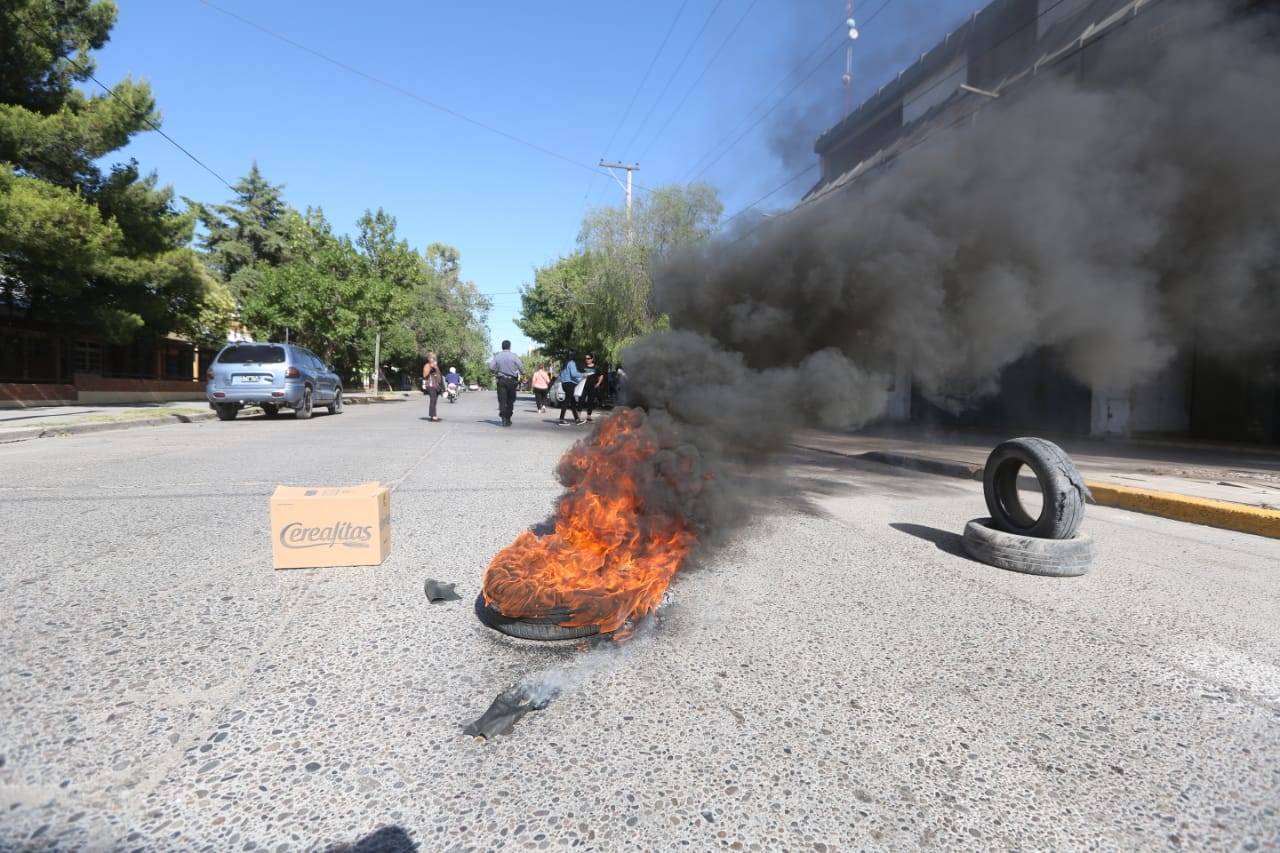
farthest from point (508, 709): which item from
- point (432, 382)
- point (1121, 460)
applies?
point (432, 382)

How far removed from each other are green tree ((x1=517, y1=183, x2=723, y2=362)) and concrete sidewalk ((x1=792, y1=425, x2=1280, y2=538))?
9.36 metres

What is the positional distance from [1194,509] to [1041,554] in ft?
10.3

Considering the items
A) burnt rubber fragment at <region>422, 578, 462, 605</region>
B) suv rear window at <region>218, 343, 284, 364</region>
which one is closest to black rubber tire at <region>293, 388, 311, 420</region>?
suv rear window at <region>218, 343, 284, 364</region>

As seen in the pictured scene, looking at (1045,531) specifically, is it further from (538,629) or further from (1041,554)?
(538,629)

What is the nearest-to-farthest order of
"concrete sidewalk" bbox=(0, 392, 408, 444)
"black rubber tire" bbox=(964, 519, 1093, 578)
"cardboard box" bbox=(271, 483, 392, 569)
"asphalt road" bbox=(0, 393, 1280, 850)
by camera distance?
"asphalt road" bbox=(0, 393, 1280, 850) → "cardboard box" bbox=(271, 483, 392, 569) → "black rubber tire" bbox=(964, 519, 1093, 578) → "concrete sidewalk" bbox=(0, 392, 408, 444)

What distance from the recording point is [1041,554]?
12.8ft

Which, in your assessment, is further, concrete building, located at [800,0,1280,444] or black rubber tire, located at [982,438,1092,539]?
concrete building, located at [800,0,1280,444]

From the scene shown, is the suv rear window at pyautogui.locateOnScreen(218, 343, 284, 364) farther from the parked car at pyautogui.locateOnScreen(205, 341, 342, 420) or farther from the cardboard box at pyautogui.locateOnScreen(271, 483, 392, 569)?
the cardboard box at pyautogui.locateOnScreen(271, 483, 392, 569)

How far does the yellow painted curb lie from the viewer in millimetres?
5266

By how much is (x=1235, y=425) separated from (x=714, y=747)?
14.9 m

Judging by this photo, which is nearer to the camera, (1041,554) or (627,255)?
(1041,554)

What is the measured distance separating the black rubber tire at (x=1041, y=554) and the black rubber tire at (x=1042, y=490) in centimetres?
15

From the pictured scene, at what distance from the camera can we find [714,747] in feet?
6.55


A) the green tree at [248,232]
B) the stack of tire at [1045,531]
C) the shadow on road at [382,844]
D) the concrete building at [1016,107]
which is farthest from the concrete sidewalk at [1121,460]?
the green tree at [248,232]
